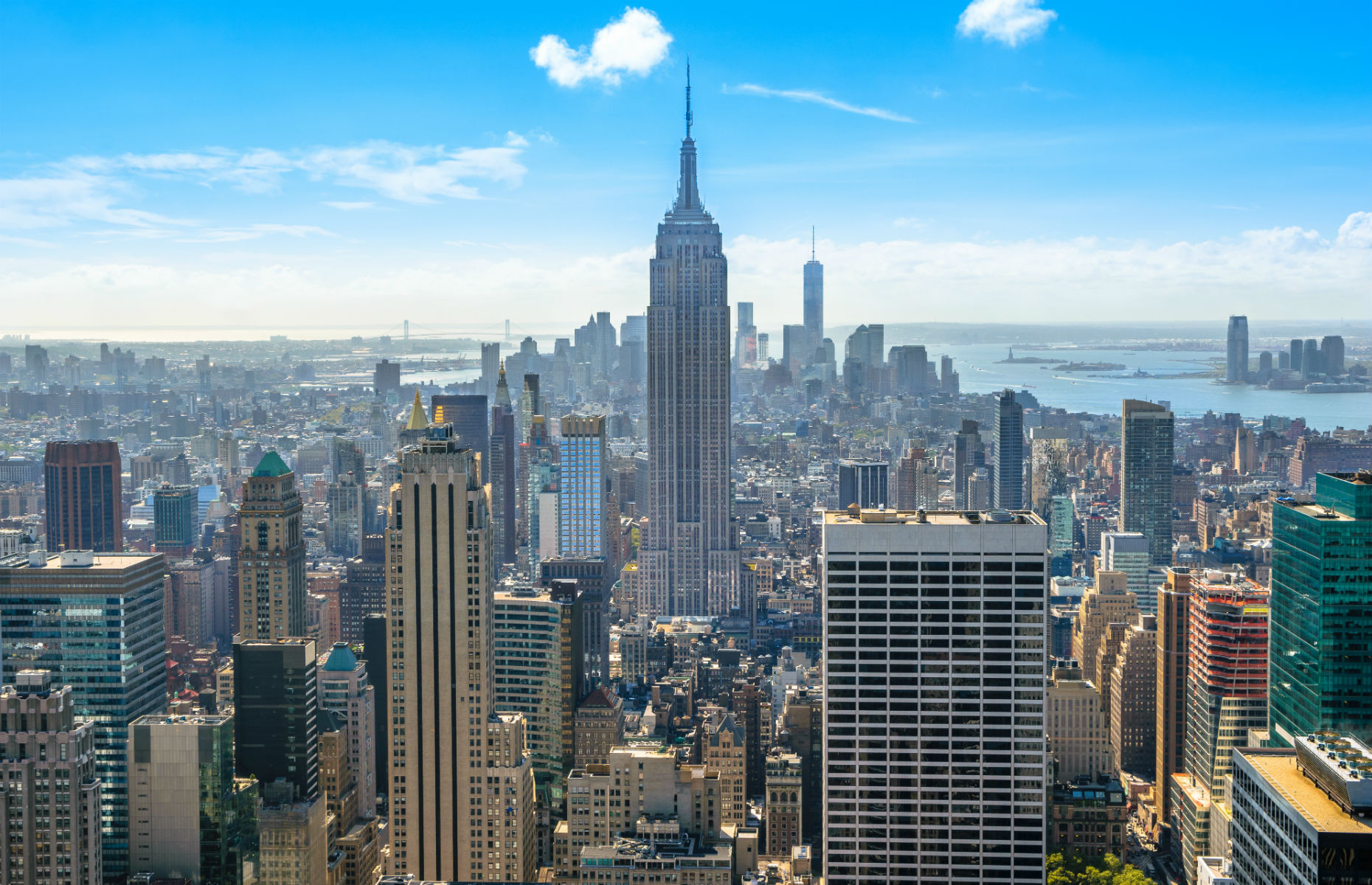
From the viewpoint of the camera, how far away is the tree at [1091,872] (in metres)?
16.5

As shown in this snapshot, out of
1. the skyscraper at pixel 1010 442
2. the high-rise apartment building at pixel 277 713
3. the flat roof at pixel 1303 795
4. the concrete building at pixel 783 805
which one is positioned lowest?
the concrete building at pixel 783 805

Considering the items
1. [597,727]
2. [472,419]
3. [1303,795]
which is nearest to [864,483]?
[472,419]

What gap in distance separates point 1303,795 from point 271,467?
20077mm

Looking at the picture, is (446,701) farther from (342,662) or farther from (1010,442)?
(1010,442)

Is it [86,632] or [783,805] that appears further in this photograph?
[783,805]

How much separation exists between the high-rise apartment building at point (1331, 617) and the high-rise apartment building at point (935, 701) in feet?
13.8

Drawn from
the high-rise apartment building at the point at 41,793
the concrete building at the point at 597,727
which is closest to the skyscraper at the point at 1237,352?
the concrete building at the point at 597,727

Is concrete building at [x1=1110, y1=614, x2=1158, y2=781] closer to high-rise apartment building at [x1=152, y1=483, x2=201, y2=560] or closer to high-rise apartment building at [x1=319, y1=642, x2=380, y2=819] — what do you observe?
high-rise apartment building at [x1=319, y1=642, x2=380, y2=819]

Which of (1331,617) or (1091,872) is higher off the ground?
(1331,617)

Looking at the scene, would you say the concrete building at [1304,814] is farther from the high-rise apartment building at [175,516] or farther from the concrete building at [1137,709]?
the high-rise apartment building at [175,516]

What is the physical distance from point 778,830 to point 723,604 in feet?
69.4

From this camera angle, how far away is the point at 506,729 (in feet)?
55.6


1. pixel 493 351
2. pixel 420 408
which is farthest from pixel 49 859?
pixel 493 351

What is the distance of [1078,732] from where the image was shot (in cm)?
2141
